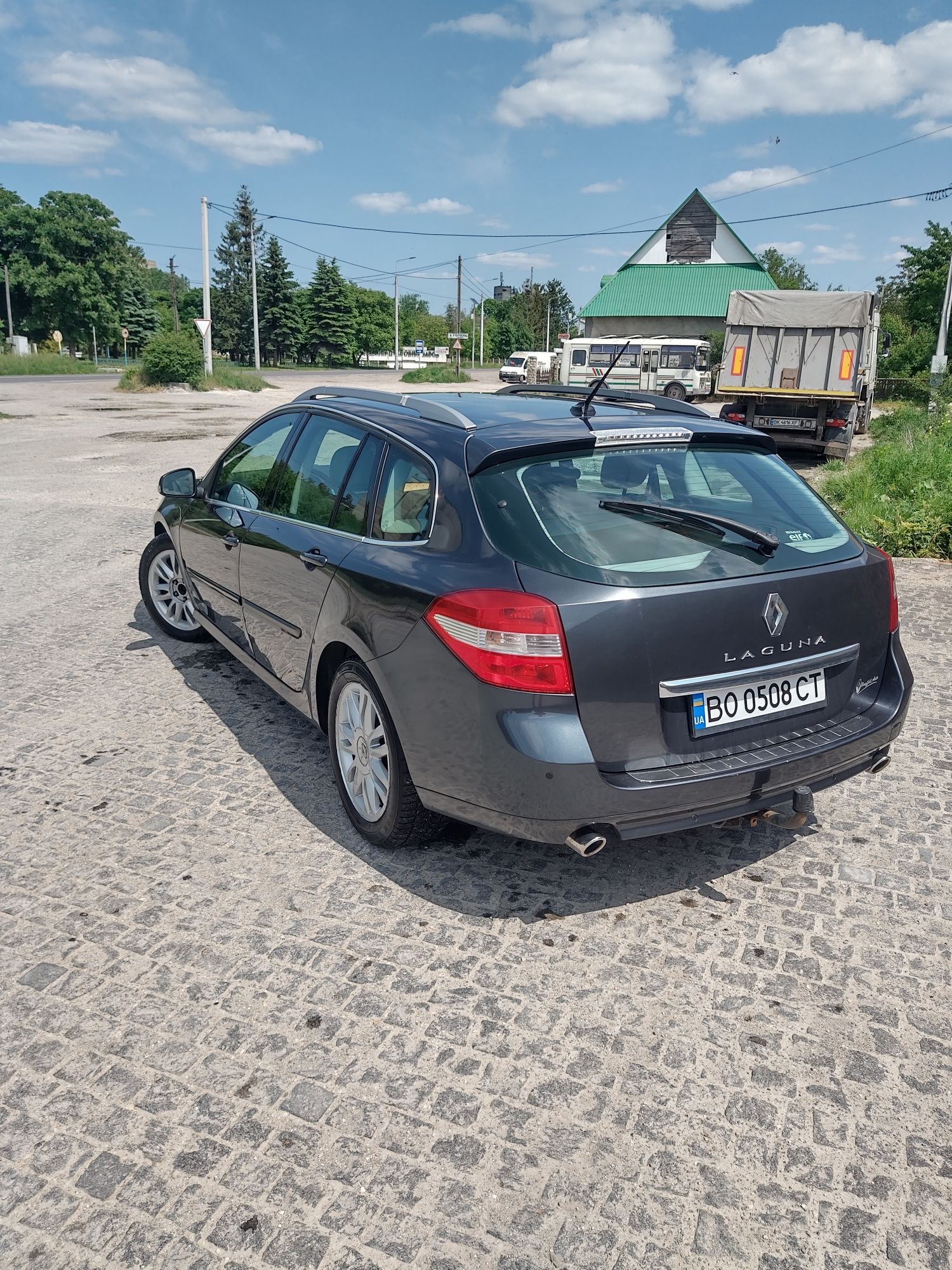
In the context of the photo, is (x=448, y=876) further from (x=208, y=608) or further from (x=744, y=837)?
(x=208, y=608)

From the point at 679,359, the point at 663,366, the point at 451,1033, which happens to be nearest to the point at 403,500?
the point at 451,1033

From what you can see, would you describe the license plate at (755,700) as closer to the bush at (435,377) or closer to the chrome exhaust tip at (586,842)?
the chrome exhaust tip at (586,842)

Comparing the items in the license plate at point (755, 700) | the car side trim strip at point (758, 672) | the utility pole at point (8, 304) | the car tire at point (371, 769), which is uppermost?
the utility pole at point (8, 304)

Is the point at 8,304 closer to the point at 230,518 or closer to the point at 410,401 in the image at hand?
the point at 230,518

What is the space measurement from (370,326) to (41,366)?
201ft

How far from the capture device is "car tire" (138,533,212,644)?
617 centimetres

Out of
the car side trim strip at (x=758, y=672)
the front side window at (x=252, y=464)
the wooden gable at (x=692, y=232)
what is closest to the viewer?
the car side trim strip at (x=758, y=672)

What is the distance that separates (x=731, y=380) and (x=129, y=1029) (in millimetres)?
18597

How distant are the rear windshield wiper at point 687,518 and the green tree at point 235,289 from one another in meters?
91.4

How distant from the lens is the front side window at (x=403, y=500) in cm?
338

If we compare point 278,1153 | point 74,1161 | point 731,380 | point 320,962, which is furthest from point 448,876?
point 731,380

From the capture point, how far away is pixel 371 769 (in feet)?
11.9

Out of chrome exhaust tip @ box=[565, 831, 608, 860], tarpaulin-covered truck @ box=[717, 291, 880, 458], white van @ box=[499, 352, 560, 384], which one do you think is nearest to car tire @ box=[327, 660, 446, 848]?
chrome exhaust tip @ box=[565, 831, 608, 860]

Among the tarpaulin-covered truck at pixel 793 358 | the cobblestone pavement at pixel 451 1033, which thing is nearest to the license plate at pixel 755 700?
the cobblestone pavement at pixel 451 1033
